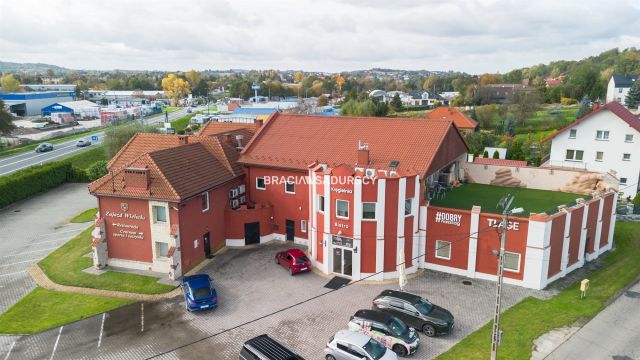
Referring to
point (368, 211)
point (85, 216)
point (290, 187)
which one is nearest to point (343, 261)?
point (368, 211)

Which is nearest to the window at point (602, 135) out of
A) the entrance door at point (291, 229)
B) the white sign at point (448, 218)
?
the white sign at point (448, 218)

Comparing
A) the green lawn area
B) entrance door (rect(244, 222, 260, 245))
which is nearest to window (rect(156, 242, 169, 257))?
entrance door (rect(244, 222, 260, 245))

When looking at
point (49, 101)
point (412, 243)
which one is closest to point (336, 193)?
point (412, 243)

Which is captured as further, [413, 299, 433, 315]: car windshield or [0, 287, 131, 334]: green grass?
[0, 287, 131, 334]: green grass

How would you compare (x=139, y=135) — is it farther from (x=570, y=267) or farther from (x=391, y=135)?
(x=570, y=267)

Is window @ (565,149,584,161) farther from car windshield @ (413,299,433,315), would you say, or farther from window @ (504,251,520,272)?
car windshield @ (413,299,433,315)

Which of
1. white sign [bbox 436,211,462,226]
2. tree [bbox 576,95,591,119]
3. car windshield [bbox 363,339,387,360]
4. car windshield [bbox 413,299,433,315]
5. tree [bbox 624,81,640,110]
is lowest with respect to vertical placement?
car windshield [bbox 363,339,387,360]

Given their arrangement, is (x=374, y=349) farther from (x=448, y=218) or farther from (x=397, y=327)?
(x=448, y=218)
